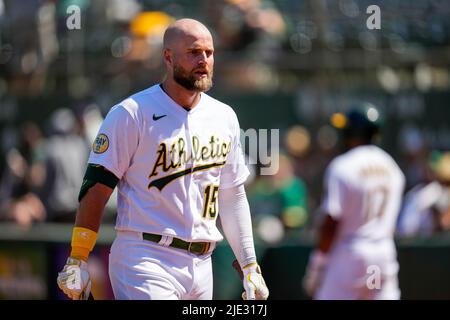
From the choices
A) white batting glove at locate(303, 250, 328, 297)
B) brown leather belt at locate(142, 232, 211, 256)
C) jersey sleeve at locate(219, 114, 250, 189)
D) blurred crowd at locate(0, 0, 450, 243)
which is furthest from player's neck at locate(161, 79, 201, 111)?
blurred crowd at locate(0, 0, 450, 243)

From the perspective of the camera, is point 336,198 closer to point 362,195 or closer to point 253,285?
point 362,195

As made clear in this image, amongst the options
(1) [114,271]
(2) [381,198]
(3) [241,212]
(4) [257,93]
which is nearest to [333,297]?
(2) [381,198]

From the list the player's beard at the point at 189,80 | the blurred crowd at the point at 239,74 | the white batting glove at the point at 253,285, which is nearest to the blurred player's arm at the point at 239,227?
the white batting glove at the point at 253,285

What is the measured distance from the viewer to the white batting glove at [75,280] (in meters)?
5.43

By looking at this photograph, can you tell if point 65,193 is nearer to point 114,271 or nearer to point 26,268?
point 26,268

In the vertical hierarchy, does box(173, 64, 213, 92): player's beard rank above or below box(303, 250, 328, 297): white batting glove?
above

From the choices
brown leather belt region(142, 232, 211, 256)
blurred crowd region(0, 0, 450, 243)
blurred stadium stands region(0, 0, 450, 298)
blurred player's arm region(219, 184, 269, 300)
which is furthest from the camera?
blurred stadium stands region(0, 0, 450, 298)

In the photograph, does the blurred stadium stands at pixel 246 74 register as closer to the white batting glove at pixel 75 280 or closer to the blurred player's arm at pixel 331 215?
the blurred player's arm at pixel 331 215

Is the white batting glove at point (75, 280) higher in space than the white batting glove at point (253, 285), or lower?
higher

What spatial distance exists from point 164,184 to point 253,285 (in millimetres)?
788

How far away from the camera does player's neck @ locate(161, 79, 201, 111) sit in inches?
230

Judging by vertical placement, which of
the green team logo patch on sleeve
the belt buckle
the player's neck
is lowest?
the belt buckle

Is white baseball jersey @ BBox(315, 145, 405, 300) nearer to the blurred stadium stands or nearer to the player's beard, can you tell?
the player's beard

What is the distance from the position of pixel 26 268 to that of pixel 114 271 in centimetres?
585
